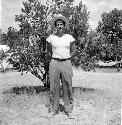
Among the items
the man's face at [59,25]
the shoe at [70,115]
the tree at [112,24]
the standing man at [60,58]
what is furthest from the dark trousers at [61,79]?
the tree at [112,24]

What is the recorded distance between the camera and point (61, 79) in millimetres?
8008

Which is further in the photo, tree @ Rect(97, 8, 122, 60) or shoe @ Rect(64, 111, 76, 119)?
tree @ Rect(97, 8, 122, 60)

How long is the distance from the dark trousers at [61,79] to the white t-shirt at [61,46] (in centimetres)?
18

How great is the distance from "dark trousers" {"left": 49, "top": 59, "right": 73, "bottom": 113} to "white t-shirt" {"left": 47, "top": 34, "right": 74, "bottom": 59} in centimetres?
18

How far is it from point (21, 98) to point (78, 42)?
10.5 feet

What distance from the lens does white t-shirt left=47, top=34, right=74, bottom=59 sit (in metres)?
7.68

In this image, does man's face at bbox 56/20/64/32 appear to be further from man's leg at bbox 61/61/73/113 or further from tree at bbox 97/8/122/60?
tree at bbox 97/8/122/60

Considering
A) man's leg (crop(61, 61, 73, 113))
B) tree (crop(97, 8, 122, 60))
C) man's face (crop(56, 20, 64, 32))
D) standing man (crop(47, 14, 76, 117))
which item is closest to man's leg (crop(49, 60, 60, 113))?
standing man (crop(47, 14, 76, 117))

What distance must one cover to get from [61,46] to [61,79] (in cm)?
89

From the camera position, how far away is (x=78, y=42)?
1233cm

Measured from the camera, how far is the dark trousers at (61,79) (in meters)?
7.80

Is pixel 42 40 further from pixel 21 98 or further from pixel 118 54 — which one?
pixel 118 54

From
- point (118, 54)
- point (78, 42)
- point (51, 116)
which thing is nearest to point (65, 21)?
point (51, 116)

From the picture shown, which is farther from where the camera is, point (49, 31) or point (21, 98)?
point (49, 31)
